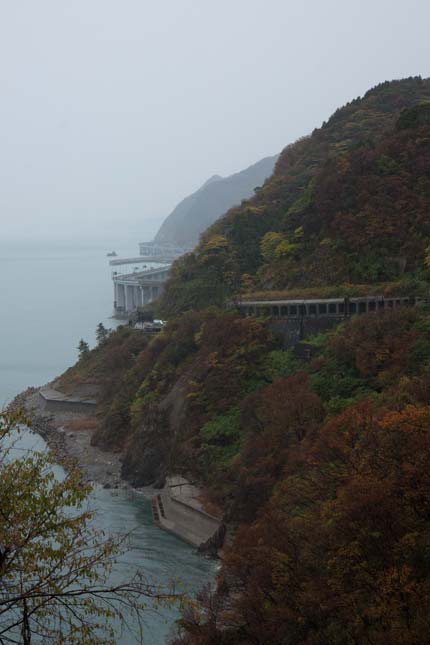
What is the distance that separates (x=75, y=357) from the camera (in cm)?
6066

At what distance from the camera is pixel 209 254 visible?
41562 millimetres

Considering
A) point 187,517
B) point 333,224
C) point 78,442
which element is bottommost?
point 78,442

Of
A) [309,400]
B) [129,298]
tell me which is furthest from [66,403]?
[129,298]

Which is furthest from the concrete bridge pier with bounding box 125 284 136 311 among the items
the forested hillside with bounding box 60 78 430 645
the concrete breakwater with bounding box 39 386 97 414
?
the concrete breakwater with bounding box 39 386 97 414

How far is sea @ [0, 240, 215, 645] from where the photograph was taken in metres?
20.2

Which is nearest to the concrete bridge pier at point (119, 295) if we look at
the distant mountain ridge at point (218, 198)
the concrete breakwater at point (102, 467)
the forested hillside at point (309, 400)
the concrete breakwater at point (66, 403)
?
the concrete breakwater at point (102, 467)

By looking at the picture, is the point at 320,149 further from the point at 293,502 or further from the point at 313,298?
the point at 293,502

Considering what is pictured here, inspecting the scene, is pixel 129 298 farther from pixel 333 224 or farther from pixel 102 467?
pixel 333 224

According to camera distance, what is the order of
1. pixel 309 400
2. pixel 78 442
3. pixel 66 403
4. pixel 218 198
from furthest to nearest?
1. pixel 218 198
2. pixel 66 403
3. pixel 78 442
4. pixel 309 400

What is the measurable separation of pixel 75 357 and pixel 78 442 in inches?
1008

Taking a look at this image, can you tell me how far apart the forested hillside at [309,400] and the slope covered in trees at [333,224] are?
0.09 m

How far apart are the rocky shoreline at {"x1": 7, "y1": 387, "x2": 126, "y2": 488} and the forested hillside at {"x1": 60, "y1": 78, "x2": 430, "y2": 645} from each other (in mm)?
896

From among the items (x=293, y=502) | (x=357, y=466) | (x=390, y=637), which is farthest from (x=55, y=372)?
(x=390, y=637)

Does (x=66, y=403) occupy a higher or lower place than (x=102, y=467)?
higher
